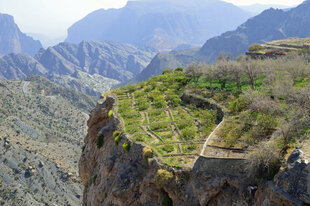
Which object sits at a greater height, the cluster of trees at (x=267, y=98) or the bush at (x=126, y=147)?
the cluster of trees at (x=267, y=98)

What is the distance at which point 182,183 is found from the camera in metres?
18.7

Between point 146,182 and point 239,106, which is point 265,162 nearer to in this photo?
point 146,182

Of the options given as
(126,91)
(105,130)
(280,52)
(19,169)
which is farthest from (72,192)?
(280,52)

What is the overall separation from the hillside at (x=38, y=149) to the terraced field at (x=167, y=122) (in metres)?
46.2

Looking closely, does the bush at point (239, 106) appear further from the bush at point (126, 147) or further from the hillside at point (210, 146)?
the bush at point (126, 147)

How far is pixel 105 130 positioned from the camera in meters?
30.9

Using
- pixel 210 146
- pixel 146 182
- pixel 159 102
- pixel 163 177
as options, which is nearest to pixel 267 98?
pixel 210 146

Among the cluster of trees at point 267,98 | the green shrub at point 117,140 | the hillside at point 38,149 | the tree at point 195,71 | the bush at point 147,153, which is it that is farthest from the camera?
the hillside at point 38,149

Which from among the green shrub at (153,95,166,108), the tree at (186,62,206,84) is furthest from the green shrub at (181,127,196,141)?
the tree at (186,62,206,84)

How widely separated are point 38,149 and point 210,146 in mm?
79023

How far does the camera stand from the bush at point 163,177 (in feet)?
62.1

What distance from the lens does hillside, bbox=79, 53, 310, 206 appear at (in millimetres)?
15352

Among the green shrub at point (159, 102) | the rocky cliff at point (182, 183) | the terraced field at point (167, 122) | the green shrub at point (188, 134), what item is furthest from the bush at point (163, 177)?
the green shrub at point (159, 102)

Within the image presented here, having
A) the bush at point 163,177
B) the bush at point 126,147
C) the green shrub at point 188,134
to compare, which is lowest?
the bush at point 126,147
